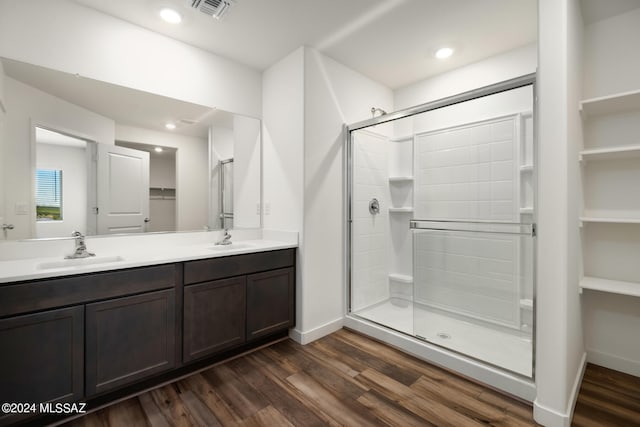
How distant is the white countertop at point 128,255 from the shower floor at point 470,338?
4.07 feet

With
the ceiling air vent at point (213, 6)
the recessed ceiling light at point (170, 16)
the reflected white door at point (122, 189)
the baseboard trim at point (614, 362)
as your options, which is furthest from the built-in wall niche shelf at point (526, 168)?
the reflected white door at point (122, 189)

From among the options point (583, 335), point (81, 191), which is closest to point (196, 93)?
point (81, 191)

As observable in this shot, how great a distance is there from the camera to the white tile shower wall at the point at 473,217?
232cm

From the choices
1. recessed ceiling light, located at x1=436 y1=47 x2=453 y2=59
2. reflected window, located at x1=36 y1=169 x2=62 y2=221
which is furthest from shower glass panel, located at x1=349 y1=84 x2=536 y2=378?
reflected window, located at x1=36 y1=169 x2=62 y2=221

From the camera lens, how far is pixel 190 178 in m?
2.54

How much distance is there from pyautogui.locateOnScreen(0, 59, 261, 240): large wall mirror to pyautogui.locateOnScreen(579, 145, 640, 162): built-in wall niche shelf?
257cm

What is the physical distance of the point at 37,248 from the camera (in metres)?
1.81

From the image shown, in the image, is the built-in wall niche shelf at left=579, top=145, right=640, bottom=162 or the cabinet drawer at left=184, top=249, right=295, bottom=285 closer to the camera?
the built-in wall niche shelf at left=579, top=145, right=640, bottom=162

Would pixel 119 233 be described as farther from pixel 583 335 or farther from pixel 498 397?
pixel 583 335

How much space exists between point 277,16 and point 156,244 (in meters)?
1.97

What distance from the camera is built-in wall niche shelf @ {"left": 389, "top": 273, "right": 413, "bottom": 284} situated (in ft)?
10.5

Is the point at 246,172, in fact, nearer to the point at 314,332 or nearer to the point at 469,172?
the point at 314,332

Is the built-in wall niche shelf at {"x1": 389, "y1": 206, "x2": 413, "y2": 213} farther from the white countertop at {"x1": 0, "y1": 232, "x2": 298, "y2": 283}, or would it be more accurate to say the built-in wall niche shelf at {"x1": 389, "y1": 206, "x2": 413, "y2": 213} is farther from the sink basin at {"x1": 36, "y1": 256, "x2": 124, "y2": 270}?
the sink basin at {"x1": 36, "y1": 256, "x2": 124, "y2": 270}

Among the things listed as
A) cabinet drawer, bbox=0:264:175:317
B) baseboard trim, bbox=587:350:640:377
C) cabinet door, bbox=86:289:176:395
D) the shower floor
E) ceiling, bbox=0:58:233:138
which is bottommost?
baseboard trim, bbox=587:350:640:377
